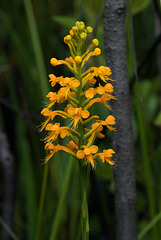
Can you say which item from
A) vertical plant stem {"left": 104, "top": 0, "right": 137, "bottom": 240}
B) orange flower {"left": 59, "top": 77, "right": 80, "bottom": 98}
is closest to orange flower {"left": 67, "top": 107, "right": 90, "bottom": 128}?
orange flower {"left": 59, "top": 77, "right": 80, "bottom": 98}

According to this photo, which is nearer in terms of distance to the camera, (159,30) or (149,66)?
(159,30)

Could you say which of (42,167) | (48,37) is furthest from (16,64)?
(42,167)

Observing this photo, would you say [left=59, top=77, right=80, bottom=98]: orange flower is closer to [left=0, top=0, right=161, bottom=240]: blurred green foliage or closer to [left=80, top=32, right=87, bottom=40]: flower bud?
[left=80, top=32, right=87, bottom=40]: flower bud

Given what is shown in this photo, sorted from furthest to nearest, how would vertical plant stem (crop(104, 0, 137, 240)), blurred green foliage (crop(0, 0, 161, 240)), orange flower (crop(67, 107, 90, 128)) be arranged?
1. blurred green foliage (crop(0, 0, 161, 240))
2. vertical plant stem (crop(104, 0, 137, 240))
3. orange flower (crop(67, 107, 90, 128))

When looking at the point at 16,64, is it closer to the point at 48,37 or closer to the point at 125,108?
the point at 48,37

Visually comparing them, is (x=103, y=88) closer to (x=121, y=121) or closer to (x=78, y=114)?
(x=78, y=114)

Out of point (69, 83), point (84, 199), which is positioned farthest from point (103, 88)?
point (84, 199)

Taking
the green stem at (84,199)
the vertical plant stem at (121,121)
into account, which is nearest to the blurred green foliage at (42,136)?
the vertical plant stem at (121,121)

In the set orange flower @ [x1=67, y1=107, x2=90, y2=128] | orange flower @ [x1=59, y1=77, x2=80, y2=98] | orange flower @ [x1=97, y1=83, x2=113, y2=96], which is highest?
orange flower @ [x1=59, y1=77, x2=80, y2=98]

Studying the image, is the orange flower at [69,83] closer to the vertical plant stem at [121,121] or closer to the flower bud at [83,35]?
the flower bud at [83,35]

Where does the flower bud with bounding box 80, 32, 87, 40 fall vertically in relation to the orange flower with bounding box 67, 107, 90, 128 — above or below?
above

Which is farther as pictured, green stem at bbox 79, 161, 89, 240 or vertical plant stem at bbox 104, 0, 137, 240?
vertical plant stem at bbox 104, 0, 137, 240
